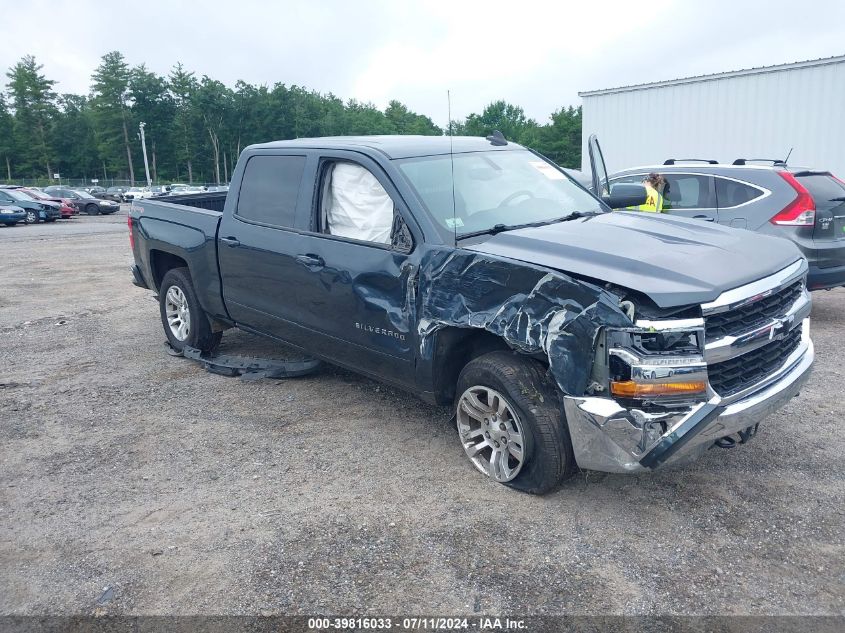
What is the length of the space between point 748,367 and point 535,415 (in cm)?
112

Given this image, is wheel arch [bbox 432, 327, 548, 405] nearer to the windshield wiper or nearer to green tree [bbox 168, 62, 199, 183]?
the windshield wiper

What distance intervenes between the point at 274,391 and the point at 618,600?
346cm

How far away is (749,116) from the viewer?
14055 mm

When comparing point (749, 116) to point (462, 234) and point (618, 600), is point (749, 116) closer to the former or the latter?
point (462, 234)

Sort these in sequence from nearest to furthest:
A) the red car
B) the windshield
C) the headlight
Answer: the headlight
the windshield
the red car

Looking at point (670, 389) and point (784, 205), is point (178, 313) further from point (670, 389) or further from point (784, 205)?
point (784, 205)

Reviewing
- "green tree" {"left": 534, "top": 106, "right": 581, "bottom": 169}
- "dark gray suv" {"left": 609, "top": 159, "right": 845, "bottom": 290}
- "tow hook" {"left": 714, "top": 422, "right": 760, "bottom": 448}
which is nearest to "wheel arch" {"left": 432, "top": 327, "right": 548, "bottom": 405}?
"tow hook" {"left": 714, "top": 422, "right": 760, "bottom": 448}

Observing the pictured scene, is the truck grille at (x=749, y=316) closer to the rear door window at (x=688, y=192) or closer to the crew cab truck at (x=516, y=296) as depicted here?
the crew cab truck at (x=516, y=296)

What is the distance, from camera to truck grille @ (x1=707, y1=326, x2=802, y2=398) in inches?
133

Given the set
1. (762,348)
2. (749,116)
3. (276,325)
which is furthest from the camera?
(749,116)

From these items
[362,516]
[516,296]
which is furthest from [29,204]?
[516,296]

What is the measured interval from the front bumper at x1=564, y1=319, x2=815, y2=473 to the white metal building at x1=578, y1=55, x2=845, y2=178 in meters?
12.1

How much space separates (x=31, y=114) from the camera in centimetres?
8212

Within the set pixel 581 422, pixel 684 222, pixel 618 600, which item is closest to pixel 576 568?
pixel 618 600
